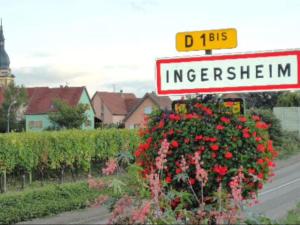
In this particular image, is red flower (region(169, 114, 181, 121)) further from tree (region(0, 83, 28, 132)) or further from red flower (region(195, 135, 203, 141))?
tree (region(0, 83, 28, 132))

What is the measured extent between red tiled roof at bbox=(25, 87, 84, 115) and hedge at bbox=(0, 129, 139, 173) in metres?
61.5

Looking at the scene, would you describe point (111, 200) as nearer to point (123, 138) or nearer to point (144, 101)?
point (123, 138)

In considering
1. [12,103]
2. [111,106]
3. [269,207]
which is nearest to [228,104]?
[269,207]

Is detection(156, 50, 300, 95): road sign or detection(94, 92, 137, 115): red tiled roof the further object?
detection(94, 92, 137, 115): red tiled roof

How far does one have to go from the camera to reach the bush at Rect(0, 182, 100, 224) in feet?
58.4

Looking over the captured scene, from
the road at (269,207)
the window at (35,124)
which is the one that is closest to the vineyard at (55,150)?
the road at (269,207)

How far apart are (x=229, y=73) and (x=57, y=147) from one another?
814 inches

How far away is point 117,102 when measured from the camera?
342ft

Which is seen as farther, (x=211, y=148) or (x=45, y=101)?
(x=45, y=101)

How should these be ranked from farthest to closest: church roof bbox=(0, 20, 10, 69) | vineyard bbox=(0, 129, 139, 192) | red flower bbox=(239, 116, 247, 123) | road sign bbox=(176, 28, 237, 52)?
church roof bbox=(0, 20, 10, 69) → vineyard bbox=(0, 129, 139, 192) → road sign bbox=(176, 28, 237, 52) → red flower bbox=(239, 116, 247, 123)

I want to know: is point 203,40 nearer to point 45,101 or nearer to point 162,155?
point 162,155

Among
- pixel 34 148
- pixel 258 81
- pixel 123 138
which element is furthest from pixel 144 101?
pixel 258 81

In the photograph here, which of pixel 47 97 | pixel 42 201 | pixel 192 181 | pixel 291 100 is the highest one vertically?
pixel 47 97

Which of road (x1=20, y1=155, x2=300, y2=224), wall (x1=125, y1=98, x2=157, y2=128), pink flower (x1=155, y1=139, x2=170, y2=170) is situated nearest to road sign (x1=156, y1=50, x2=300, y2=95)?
pink flower (x1=155, y1=139, x2=170, y2=170)
